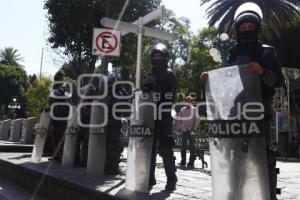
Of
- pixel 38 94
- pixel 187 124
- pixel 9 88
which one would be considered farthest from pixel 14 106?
pixel 187 124

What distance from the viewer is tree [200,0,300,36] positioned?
103ft

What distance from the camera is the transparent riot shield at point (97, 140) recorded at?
21.3 feet

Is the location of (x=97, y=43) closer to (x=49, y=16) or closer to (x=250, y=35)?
(x=250, y=35)

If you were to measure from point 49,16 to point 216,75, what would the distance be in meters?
13.6

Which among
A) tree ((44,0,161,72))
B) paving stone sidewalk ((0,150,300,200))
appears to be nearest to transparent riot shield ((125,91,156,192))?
paving stone sidewalk ((0,150,300,200))

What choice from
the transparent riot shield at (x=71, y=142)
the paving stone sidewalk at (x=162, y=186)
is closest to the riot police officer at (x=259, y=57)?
the paving stone sidewalk at (x=162, y=186)

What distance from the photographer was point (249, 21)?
3.72 metres

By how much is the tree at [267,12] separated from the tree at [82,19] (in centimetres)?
1690

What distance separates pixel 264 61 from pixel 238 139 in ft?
2.67

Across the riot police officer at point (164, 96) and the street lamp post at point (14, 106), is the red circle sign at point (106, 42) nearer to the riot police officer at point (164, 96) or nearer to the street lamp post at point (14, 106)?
the riot police officer at point (164, 96)

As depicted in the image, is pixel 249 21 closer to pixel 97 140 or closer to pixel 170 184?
pixel 170 184

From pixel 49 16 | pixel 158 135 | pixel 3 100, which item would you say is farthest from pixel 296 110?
pixel 3 100

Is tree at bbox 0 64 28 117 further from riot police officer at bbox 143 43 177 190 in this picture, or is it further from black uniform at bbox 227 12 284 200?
black uniform at bbox 227 12 284 200

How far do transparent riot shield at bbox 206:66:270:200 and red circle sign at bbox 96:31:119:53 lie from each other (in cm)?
519
